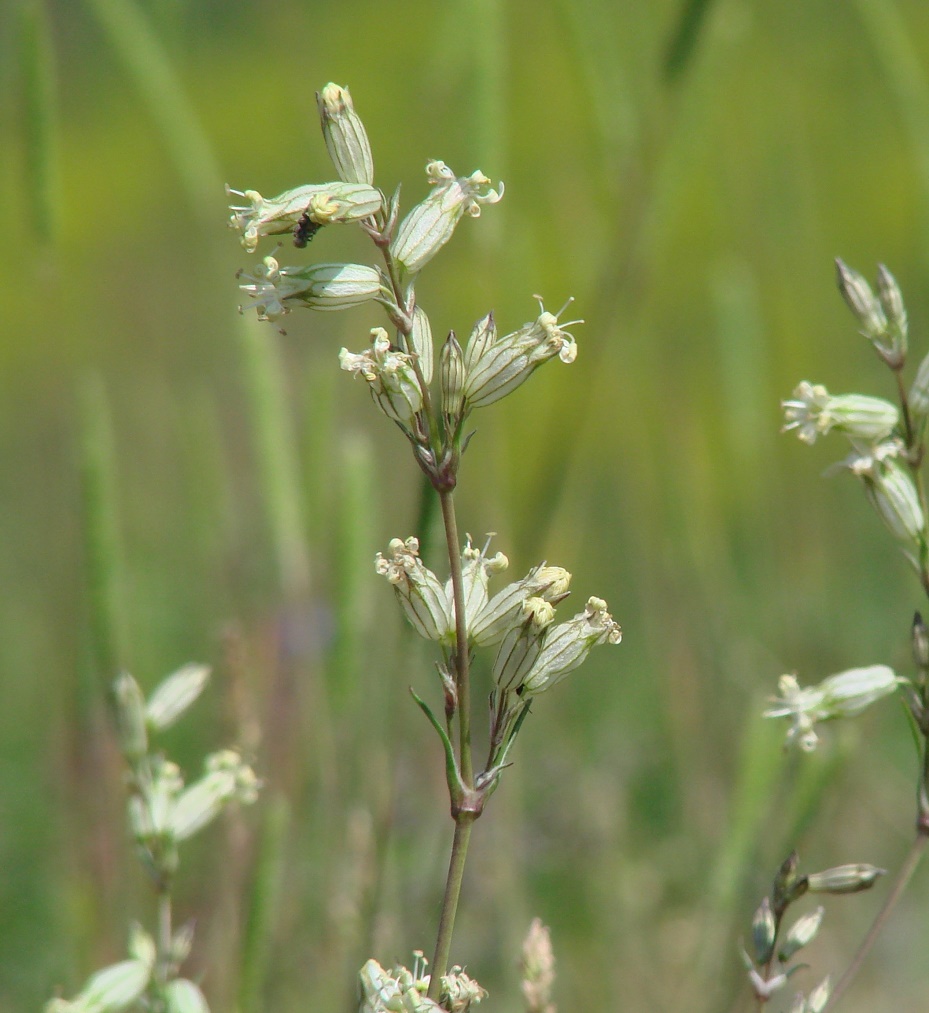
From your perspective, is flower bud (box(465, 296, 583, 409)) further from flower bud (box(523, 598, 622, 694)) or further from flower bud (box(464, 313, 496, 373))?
flower bud (box(523, 598, 622, 694))

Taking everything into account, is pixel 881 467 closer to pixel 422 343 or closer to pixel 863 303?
pixel 863 303

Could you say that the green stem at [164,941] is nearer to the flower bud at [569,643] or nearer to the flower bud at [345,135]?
the flower bud at [569,643]

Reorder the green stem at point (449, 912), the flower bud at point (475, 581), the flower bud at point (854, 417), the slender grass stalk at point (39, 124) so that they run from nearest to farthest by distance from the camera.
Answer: the green stem at point (449, 912) < the flower bud at point (475, 581) < the flower bud at point (854, 417) < the slender grass stalk at point (39, 124)

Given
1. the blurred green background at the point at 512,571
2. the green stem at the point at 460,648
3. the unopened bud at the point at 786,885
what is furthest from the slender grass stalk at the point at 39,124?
the unopened bud at the point at 786,885

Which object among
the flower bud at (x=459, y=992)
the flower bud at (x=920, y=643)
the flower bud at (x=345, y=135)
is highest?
the flower bud at (x=345, y=135)

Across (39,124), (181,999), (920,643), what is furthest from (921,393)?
(39,124)

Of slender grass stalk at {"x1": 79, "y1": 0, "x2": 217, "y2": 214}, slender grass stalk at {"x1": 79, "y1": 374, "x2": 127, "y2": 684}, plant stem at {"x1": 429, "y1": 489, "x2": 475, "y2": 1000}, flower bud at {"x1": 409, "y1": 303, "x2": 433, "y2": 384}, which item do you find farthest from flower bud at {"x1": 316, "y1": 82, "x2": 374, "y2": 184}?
slender grass stalk at {"x1": 79, "y1": 0, "x2": 217, "y2": 214}
